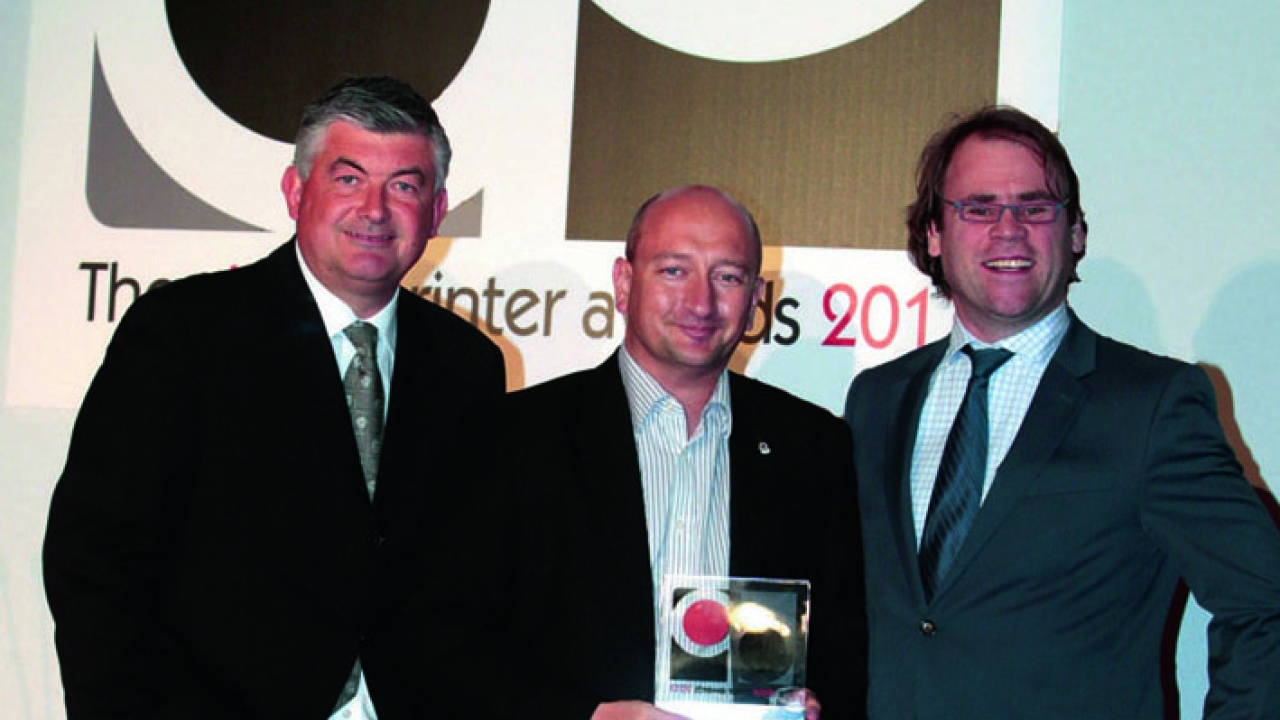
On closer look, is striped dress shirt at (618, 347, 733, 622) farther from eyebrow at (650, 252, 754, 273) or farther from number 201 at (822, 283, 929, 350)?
number 201 at (822, 283, 929, 350)

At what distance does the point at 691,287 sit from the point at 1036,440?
2.35 ft

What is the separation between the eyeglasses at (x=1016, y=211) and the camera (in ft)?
8.84

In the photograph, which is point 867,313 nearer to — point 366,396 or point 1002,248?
point 1002,248

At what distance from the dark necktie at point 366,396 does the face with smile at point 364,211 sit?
6cm

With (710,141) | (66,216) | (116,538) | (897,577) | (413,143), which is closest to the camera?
(116,538)

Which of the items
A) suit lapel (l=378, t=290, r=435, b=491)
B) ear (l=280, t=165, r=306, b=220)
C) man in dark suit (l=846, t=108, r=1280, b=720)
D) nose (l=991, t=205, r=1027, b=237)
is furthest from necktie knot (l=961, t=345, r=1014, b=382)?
ear (l=280, t=165, r=306, b=220)

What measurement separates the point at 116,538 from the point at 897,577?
1.46 metres

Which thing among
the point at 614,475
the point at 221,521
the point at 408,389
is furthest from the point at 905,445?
the point at 221,521

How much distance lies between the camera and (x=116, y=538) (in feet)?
7.88

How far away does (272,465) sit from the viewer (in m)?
2.55

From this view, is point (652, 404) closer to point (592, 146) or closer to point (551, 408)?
point (551, 408)

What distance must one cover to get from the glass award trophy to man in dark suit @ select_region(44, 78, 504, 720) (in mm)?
620

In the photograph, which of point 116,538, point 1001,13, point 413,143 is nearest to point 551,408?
point 413,143

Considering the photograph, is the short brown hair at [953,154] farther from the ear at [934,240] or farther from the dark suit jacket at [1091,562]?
the dark suit jacket at [1091,562]
